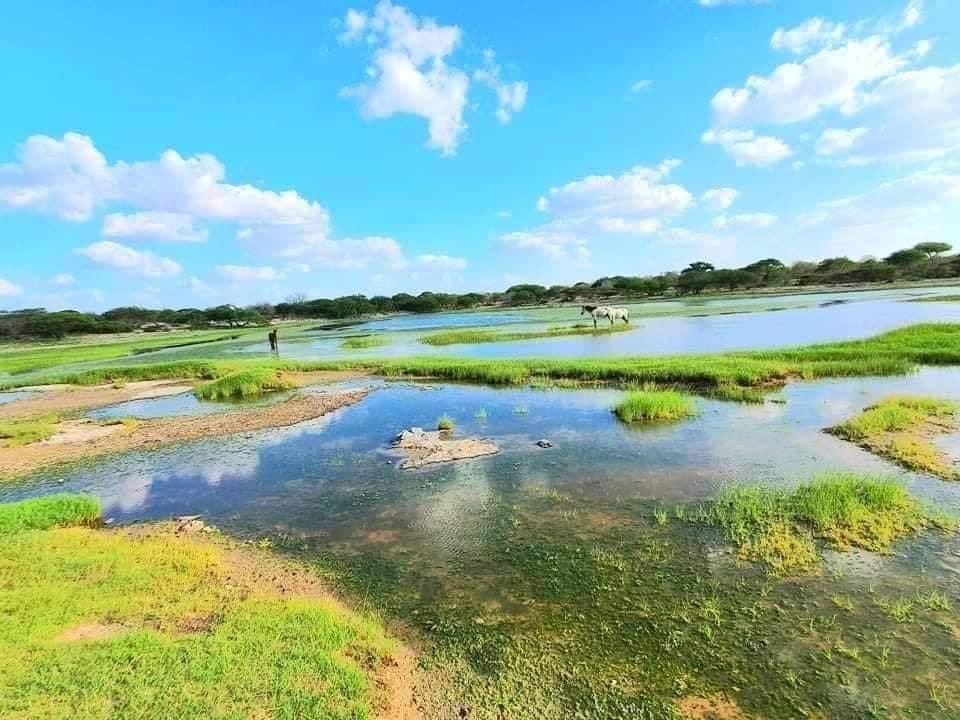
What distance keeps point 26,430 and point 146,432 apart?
4453 millimetres

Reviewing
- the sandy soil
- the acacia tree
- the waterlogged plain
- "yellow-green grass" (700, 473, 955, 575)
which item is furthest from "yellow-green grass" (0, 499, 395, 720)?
the acacia tree

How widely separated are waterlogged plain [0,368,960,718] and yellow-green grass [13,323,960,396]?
11.6 feet

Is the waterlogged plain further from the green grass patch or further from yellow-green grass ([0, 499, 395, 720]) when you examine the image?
yellow-green grass ([0, 499, 395, 720])

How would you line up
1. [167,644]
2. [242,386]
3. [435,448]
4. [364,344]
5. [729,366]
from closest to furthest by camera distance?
[167,644] → [435,448] → [729,366] → [242,386] → [364,344]

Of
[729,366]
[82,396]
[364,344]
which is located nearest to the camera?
[729,366]

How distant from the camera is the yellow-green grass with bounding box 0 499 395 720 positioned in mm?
4699

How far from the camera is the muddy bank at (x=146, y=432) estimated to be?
→ 1496 centimetres

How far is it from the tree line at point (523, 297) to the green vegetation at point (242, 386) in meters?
75.4

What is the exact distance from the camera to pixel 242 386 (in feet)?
78.7

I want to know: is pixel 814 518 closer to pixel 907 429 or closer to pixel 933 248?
pixel 907 429

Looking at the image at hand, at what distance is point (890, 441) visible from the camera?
11.8 meters

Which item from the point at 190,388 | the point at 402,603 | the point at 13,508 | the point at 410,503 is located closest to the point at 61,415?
the point at 190,388

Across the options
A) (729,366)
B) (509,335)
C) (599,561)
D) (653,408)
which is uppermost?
(509,335)

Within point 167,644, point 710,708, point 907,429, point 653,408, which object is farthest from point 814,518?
point 167,644
